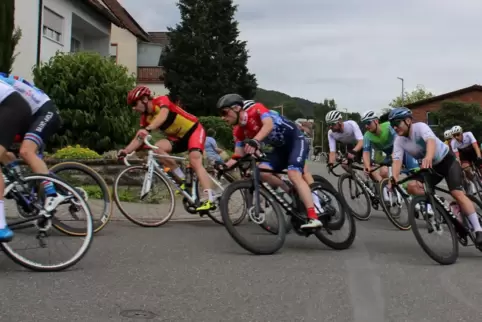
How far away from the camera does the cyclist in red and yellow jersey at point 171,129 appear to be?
289 inches

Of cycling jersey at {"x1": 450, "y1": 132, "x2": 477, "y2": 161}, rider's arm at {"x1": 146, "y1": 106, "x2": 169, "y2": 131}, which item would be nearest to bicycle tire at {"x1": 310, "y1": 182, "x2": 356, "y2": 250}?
rider's arm at {"x1": 146, "y1": 106, "x2": 169, "y2": 131}

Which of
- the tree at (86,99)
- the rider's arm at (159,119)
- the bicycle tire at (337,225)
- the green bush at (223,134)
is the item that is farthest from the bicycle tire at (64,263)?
the green bush at (223,134)

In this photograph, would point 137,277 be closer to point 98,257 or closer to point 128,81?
point 98,257

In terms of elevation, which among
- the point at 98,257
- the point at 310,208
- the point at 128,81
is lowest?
the point at 98,257

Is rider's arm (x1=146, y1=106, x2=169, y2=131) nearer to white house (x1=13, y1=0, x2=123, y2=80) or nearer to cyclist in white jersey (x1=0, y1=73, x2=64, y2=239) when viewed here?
cyclist in white jersey (x1=0, y1=73, x2=64, y2=239)

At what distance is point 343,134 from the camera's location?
9586 mm

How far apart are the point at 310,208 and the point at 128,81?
939 centimetres

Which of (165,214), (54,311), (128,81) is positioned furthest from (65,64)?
(54,311)

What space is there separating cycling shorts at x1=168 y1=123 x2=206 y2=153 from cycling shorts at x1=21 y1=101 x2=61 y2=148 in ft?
8.62

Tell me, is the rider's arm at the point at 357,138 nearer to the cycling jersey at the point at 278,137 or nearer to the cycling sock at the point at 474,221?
the cycling jersey at the point at 278,137

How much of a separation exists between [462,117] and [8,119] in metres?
48.7

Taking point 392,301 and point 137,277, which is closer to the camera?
point 392,301

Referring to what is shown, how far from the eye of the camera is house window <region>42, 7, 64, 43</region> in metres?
22.3

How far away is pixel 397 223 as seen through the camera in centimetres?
845
